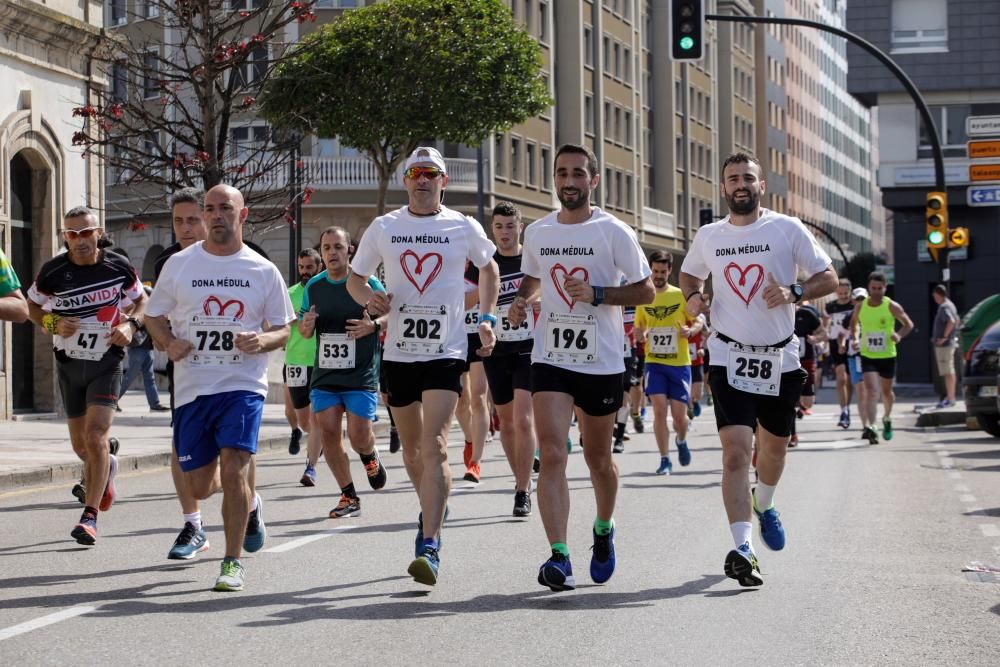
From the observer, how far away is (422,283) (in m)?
8.87

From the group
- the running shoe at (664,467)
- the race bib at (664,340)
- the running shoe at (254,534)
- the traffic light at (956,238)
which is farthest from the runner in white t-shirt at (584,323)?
the traffic light at (956,238)

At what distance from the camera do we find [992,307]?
104ft

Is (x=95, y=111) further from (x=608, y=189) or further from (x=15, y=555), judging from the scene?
(x=608, y=189)

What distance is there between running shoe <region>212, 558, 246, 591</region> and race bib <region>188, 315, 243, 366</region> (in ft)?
3.06

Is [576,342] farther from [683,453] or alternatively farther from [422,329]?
[683,453]

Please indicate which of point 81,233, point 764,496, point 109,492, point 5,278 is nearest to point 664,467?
point 109,492

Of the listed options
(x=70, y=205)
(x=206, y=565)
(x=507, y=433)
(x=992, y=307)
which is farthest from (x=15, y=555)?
(x=992, y=307)

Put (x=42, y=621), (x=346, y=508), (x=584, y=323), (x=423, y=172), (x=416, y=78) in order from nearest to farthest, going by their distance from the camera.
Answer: (x=42, y=621) < (x=584, y=323) < (x=423, y=172) < (x=346, y=508) < (x=416, y=78)

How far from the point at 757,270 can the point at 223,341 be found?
103 inches

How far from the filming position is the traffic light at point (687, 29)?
74.9 feet

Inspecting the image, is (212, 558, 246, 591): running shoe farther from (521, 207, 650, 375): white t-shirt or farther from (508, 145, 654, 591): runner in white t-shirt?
(521, 207, 650, 375): white t-shirt

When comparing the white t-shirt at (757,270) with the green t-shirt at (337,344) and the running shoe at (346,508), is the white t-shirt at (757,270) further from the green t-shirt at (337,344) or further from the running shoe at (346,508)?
the running shoe at (346,508)

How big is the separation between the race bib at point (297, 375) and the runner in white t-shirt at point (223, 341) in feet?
22.1

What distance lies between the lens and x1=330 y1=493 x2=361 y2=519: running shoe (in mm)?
12151
